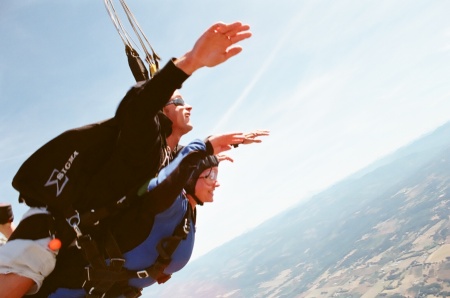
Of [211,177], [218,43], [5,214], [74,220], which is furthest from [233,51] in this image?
[5,214]

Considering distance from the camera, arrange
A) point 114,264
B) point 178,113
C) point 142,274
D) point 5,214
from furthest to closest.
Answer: point 5,214 → point 178,113 → point 142,274 → point 114,264

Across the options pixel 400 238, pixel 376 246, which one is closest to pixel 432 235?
pixel 400 238

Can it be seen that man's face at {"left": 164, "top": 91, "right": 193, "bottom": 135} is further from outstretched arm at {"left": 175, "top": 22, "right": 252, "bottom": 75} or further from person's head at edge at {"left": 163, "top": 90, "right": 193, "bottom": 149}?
outstretched arm at {"left": 175, "top": 22, "right": 252, "bottom": 75}

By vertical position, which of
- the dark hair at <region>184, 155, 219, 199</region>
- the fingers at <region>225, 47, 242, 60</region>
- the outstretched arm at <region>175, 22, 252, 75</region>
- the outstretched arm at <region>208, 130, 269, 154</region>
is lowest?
the dark hair at <region>184, 155, 219, 199</region>

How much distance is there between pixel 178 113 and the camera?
3316mm

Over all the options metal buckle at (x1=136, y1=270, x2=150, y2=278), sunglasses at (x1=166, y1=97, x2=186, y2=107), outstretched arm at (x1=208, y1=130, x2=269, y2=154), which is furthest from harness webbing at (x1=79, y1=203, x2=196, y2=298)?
sunglasses at (x1=166, y1=97, x2=186, y2=107)

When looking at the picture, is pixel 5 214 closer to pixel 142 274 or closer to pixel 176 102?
pixel 142 274

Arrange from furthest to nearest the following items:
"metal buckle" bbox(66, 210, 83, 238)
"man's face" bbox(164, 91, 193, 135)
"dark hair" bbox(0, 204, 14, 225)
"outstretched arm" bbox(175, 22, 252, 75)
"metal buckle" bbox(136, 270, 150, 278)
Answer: "dark hair" bbox(0, 204, 14, 225)
"man's face" bbox(164, 91, 193, 135)
"metal buckle" bbox(136, 270, 150, 278)
"metal buckle" bbox(66, 210, 83, 238)
"outstretched arm" bbox(175, 22, 252, 75)

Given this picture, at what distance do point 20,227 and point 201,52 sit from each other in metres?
1.94

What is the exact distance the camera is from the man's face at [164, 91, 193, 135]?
3312 mm

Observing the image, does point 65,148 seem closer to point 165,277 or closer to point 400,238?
point 165,277

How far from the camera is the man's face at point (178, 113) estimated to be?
3312 mm

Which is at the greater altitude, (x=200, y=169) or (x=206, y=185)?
(x=200, y=169)

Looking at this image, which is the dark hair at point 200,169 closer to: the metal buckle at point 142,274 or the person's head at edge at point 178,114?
the person's head at edge at point 178,114
